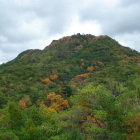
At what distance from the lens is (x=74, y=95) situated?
13383mm

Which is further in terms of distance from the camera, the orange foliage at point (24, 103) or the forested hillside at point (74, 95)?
the orange foliage at point (24, 103)

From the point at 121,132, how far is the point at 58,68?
59532mm

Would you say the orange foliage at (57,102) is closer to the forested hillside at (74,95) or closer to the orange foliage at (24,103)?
the forested hillside at (74,95)

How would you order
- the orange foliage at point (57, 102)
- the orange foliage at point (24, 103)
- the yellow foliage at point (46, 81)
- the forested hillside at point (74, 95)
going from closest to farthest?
→ the forested hillside at point (74, 95) → the orange foliage at point (24, 103) → the orange foliage at point (57, 102) → the yellow foliage at point (46, 81)

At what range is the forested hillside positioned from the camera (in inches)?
453

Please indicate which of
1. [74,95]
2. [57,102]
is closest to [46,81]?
[57,102]

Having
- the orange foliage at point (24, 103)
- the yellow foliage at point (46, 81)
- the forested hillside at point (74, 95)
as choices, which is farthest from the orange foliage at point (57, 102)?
the yellow foliage at point (46, 81)

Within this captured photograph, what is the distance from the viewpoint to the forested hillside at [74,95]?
37.8 ft

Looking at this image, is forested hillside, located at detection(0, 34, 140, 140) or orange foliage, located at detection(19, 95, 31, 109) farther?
orange foliage, located at detection(19, 95, 31, 109)

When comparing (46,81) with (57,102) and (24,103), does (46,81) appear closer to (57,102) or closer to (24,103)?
(57,102)

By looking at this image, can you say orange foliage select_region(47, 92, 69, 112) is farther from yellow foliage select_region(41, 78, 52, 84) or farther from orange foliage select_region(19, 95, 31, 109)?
yellow foliage select_region(41, 78, 52, 84)

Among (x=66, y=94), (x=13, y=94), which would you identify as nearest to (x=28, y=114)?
(x=66, y=94)

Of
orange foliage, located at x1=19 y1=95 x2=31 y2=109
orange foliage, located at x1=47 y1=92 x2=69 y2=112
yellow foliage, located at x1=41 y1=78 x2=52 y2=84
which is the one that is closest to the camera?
orange foliage, located at x1=19 y1=95 x2=31 y2=109

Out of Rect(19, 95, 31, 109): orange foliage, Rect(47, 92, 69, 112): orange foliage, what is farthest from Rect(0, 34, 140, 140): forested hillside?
Rect(19, 95, 31, 109): orange foliage
